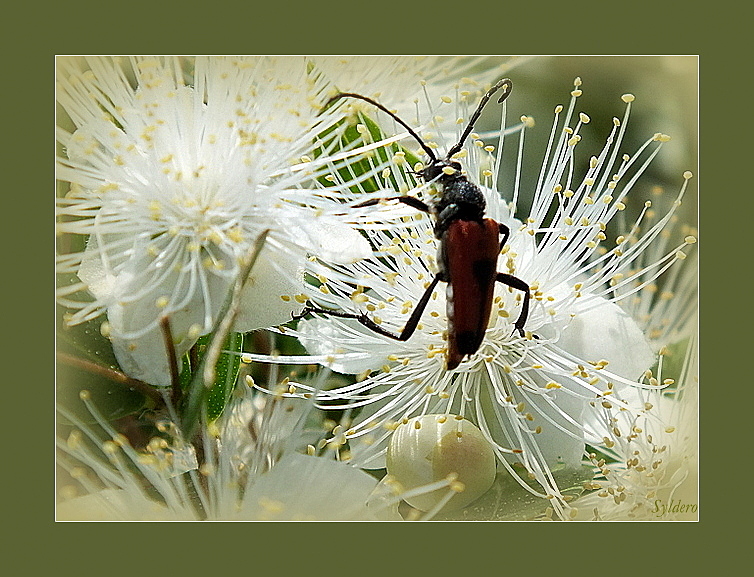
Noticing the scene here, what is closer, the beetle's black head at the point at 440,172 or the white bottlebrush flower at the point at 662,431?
the beetle's black head at the point at 440,172

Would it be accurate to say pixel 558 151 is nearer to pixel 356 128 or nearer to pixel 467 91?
pixel 467 91

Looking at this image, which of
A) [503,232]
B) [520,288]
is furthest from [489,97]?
[520,288]

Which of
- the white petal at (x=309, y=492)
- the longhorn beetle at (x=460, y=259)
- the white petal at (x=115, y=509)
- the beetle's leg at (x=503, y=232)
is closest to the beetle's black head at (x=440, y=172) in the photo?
→ the longhorn beetle at (x=460, y=259)

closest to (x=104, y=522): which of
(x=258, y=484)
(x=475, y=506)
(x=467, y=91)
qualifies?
(x=258, y=484)

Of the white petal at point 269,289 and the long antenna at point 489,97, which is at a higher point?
the long antenna at point 489,97

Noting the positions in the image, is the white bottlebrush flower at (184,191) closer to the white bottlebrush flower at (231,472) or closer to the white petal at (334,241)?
the white petal at (334,241)

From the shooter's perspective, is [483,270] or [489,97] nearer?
[483,270]

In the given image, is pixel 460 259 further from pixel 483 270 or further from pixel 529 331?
pixel 529 331
